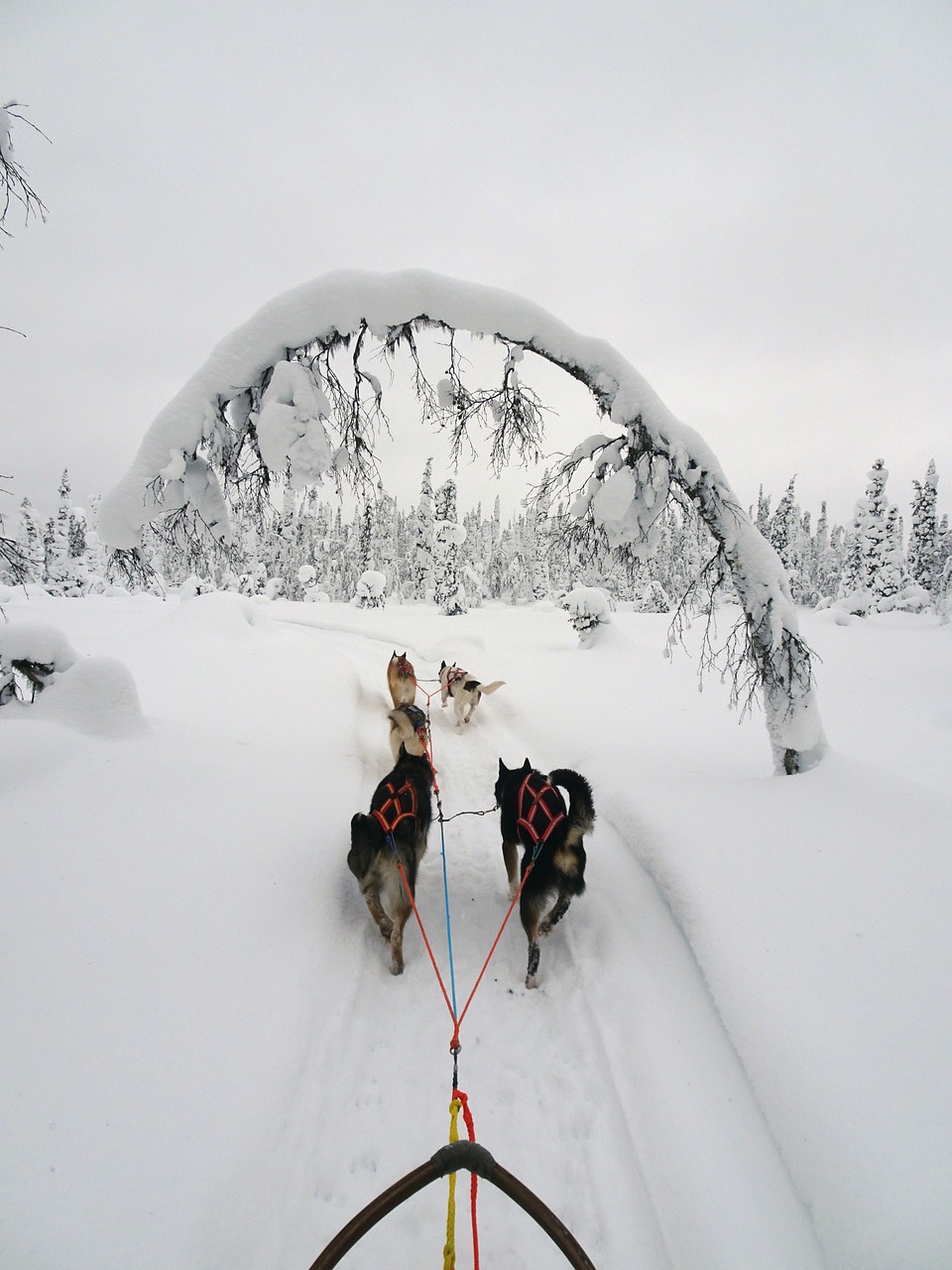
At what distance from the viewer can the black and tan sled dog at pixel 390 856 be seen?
3117 mm

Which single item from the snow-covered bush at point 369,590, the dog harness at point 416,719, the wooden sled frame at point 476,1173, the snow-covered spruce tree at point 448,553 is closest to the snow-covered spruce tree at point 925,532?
the snow-covered spruce tree at point 448,553

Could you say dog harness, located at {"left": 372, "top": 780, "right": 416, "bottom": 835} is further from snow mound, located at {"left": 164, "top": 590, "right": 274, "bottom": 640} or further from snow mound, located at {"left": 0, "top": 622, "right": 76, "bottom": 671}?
snow mound, located at {"left": 164, "top": 590, "right": 274, "bottom": 640}

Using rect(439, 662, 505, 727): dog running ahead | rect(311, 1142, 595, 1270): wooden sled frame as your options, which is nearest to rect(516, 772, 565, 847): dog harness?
rect(311, 1142, 595, 1270): wooden sled frame

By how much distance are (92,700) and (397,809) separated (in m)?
3.13

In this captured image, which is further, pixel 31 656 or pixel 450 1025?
pixel 31 656

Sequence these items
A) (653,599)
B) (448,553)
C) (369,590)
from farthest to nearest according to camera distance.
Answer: (653,599), (369,590), (448,553)

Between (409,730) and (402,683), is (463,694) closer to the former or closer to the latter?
(402,683)

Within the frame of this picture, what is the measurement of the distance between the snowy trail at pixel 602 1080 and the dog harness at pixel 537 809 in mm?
857

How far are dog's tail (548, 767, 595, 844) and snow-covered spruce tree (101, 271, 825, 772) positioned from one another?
2.38 metres

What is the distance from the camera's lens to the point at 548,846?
3.12m

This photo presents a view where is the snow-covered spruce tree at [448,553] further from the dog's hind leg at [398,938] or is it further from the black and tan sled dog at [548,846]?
the dog's hind leg at [398,938]

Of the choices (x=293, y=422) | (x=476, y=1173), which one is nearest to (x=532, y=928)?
(x=476, y=1173)

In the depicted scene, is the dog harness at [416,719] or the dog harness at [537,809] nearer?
the dog harness at [537,809]

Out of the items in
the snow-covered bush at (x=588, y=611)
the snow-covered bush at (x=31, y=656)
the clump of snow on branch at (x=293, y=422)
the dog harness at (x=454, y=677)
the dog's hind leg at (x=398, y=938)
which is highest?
the clump of snow on branch at (x=293, y=422)
